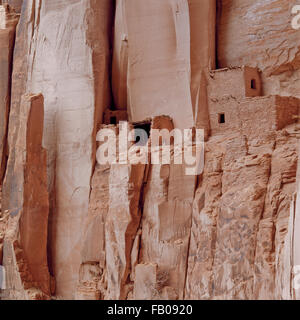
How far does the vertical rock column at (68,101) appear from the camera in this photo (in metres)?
17.6

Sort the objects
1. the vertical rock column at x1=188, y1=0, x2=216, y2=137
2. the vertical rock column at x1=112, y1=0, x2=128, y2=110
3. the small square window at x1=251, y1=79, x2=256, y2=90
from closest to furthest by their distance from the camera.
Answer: the small square window at x1=251, y1=79, x2=256, y2=90 → the vertical rock column at x1=188, y1=0, x2=216, y2=137 → the vertical rock column at x1=112, y1=0, x2=128, y2=110

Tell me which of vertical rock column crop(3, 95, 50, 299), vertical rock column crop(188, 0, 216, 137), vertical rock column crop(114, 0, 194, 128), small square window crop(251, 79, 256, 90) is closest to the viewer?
small square window crop(251, 79, 256, 90)

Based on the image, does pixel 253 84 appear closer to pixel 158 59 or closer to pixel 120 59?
pixel 158 59

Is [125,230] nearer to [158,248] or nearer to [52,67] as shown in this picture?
[158,248]

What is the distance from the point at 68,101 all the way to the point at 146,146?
2.87 meters

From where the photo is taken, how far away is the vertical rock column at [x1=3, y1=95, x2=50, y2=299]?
1708 cm

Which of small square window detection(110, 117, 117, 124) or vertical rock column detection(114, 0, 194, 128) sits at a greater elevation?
vertical rock column detection(114, 0, 194, 128)

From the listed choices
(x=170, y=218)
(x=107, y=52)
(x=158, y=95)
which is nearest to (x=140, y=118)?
(x=158, y=95)

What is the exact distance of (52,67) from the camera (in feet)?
60.5

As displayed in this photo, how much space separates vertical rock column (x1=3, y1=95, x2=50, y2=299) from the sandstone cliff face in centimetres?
3

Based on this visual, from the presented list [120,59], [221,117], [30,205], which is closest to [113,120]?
[120,59]

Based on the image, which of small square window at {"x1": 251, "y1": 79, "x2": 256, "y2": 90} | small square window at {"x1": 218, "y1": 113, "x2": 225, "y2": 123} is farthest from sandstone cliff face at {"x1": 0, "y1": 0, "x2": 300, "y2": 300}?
small square window at {"x1": 251, "y1": 79, "x2": 256, "y2": 90}

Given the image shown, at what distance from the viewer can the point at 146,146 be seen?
1622 cm

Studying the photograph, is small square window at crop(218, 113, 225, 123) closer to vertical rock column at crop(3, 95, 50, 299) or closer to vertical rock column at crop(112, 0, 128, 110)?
vertical rock column at crop(112, 0, 128, 110)
